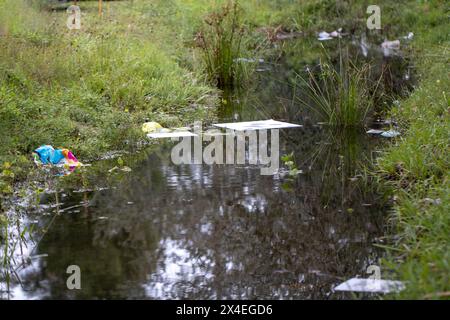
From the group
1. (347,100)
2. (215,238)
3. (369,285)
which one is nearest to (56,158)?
(215,238)

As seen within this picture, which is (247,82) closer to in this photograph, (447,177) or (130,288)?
(447,177)

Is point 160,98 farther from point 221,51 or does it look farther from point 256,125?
point 221,51

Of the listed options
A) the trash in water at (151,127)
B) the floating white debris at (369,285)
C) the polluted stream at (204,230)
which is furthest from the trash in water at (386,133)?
the floating white debris at (369,285)

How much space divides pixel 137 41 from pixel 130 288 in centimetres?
792

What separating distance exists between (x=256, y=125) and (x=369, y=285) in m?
4.74

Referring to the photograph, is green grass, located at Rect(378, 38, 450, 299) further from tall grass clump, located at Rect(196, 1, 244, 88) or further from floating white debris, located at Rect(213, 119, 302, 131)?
tall grass clump, located at Rect(196, 1, 244, 88)

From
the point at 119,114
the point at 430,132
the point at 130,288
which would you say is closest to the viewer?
the point at 130,288

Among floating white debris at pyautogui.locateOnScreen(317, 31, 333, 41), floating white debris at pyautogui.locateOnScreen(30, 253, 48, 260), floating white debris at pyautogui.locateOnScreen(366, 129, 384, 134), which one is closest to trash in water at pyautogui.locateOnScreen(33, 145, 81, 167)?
floating white debris at pyautogui.locateOnScreen(30, 253, 48, 260)

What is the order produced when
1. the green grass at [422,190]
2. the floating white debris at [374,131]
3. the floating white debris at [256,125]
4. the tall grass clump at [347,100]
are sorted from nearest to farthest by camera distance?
the green grass at [422,190]
the tall grass clump at [347,100]
the floating white debris at [374,131]
the floating white debris at [256,125]

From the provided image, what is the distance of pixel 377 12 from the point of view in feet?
57.1

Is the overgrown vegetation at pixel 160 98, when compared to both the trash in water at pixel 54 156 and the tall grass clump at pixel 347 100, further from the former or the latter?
the trash in water at pixel 54 156

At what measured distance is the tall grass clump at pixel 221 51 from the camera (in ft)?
35.0

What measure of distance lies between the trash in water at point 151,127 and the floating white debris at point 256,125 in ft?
2.29

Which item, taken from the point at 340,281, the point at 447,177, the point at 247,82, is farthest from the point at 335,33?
the point at 340,281
